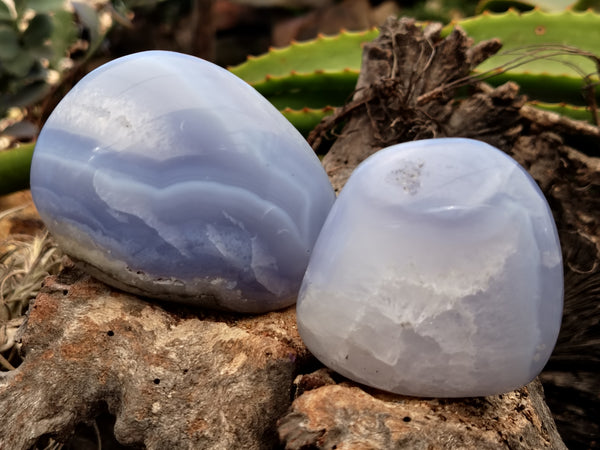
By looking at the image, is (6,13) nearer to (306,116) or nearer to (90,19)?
(90,19)

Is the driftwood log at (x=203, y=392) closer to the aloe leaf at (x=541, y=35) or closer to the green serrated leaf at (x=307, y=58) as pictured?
the aloe leaf at (x=541, y=35)

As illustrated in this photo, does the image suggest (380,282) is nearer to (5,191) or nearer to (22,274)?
(22,274)

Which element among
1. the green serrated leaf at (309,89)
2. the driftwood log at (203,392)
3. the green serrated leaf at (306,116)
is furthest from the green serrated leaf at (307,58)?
the driftwood log at (203,392)

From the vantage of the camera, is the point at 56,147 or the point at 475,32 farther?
the point at 475,32

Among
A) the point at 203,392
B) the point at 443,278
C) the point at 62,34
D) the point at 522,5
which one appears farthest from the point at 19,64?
the point at 522,5

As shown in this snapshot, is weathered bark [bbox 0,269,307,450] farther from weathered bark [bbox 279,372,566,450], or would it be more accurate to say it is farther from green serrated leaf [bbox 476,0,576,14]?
green serrated leaf [bbox 476,0,576,14]

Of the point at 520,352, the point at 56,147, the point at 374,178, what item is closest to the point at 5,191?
the point at 56,147
